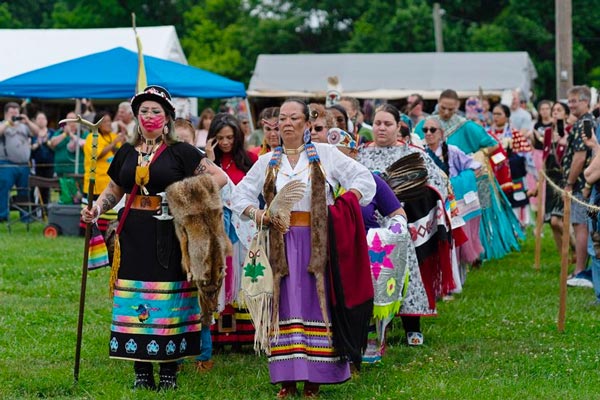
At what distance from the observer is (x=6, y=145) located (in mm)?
16656

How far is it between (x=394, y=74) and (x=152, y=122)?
26.1 meters

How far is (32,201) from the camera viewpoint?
59.0 ft

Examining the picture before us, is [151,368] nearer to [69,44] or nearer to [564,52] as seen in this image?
[564,52]

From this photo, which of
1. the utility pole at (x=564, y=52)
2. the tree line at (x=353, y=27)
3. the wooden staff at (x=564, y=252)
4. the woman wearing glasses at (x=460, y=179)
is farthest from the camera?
the tree line at (x=353, y=27)

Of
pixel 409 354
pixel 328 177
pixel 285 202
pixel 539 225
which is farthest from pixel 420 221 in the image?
pixel 539 225

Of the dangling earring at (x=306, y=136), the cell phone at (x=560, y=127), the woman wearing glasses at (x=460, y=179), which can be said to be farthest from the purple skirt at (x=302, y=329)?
the cell phone at (x=560, y=127)

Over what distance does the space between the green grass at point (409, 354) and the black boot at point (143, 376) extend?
0.13 m

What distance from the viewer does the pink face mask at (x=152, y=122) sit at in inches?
243

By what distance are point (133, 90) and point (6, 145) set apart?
3584 mm

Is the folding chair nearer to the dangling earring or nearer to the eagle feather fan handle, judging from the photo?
the dangling earring

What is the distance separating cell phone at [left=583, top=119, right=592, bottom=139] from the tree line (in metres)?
32.5

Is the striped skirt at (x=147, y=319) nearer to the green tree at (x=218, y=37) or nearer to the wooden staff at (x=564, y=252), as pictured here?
the wooden staff at (x=564, y=252)

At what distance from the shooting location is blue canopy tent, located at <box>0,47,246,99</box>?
13.9 meters

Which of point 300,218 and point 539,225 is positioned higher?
point 300,218
